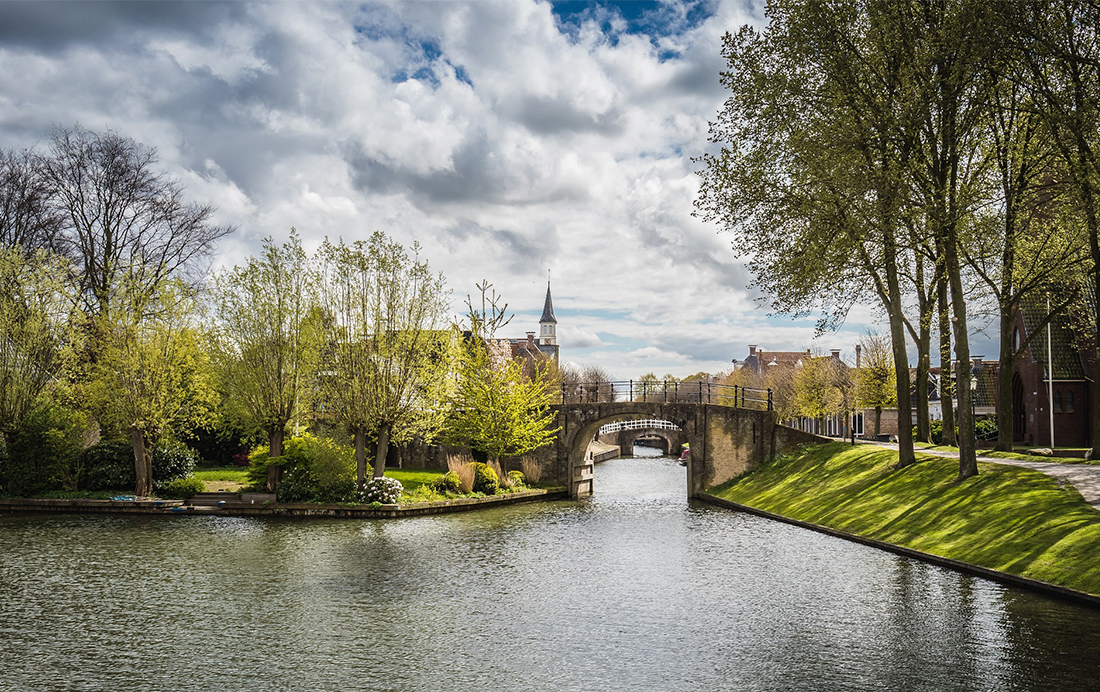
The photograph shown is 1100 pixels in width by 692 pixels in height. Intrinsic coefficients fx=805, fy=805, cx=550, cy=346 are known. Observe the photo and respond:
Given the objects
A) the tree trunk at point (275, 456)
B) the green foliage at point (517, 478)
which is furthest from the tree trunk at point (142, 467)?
the green foliage at point (517, 478)

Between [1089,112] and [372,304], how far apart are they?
74.0ft

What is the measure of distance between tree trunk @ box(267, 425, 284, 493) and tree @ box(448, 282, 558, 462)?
765cm

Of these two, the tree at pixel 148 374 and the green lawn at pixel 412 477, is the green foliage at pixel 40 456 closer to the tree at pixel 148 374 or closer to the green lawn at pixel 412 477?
the tree at pixel 148 374

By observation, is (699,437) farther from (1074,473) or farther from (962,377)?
(1074,473)

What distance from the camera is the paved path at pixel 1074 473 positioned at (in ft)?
61.6

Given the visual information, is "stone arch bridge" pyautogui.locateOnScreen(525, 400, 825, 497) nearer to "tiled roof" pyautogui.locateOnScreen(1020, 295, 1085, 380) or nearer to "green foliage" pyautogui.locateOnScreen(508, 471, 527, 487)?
"green foliage" pyautogui.locateOnScreen(508, 471, 527, 487)

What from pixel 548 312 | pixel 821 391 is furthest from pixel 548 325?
pixel 821 391

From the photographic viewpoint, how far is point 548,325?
439ft

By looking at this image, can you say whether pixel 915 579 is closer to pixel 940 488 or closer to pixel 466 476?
pixel 940 488

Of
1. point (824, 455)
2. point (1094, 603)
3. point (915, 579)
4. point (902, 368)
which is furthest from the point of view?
point (824, 455)

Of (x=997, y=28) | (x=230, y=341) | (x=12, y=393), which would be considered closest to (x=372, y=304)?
(x=230, y=341)

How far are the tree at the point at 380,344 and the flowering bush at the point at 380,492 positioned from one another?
42 centimetres

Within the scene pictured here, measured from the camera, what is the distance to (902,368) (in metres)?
26.9

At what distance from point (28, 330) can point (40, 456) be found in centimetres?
491
